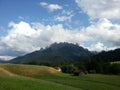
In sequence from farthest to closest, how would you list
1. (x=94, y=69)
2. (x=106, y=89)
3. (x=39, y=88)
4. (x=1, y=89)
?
(x=94, y=69), (x=106, y=89), (x=39, y=88), (x=1, y=89)

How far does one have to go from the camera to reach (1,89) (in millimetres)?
36406

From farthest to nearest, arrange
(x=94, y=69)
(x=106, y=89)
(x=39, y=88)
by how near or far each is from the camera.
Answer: (x=94, y=69)
(x=106, y=89)
(x=39, y=88)

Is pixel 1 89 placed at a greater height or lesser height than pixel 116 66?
lesser

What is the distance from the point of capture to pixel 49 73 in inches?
3868

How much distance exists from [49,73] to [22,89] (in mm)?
59571

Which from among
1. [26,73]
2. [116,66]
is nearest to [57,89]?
Result: [26,73]

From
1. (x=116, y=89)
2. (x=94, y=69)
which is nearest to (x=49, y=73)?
(x=116, y=89)

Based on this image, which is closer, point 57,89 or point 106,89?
point 57,89

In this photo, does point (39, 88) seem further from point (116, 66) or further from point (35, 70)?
point (116, 66)

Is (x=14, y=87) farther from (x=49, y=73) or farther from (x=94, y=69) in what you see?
(x=94, y=69)

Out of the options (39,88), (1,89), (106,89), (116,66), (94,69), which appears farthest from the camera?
(94,69)

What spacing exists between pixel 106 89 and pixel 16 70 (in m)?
49.9

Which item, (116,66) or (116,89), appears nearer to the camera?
(116,89)

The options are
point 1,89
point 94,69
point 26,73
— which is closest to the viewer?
point 1,89
